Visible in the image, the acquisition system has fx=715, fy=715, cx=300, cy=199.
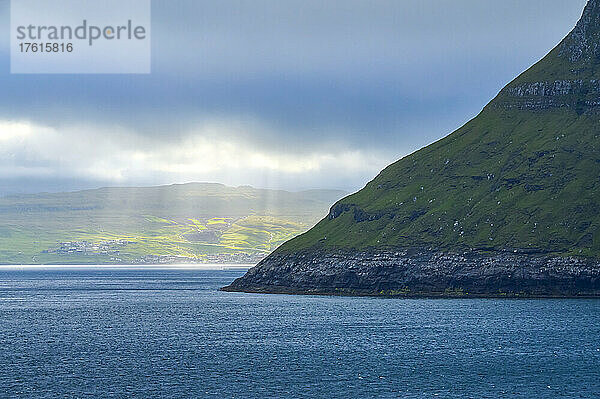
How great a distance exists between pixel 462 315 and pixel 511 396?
88.9 m

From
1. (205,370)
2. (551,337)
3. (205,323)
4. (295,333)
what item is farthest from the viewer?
(205,323)

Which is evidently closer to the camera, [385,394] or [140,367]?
[385,394]

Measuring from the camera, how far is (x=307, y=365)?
107750mm

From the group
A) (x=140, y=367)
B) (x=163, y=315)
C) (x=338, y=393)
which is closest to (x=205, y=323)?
(x=163, y=315)

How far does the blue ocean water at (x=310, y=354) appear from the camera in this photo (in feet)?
296

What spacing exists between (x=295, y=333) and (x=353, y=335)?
1248 centimetres

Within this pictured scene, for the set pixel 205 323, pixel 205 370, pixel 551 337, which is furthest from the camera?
pixel 205 323

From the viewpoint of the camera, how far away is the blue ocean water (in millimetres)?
90188

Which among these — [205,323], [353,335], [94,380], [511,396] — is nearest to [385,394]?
Result: [511,396]

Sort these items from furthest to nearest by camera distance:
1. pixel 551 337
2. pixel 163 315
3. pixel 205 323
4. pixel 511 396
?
1. pixel 163 315
2. pixel 205 323
3. pixel 551 337
4. pixel 511 396

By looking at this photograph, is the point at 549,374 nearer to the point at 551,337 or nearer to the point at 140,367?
the point at 551,337

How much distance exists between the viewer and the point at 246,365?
353 ft

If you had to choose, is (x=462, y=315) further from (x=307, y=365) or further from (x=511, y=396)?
(x=511, y=396)

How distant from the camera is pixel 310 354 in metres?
119
